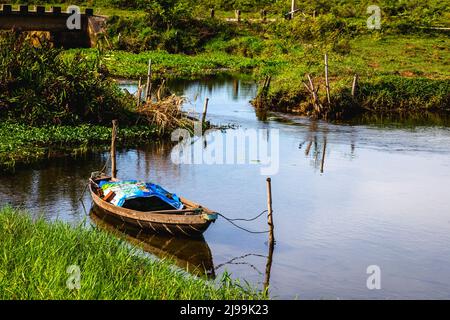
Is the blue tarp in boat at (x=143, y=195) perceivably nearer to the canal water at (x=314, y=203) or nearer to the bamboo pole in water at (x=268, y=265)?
the canal water at (x=314, y=203)

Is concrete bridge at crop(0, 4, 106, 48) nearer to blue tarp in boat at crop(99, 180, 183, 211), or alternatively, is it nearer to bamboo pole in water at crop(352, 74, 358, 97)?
bamboo pole in water at crop(352, 74, 358, 97)

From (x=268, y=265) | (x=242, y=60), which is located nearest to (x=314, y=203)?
(x=268, y=265)

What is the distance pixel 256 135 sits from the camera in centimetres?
3872

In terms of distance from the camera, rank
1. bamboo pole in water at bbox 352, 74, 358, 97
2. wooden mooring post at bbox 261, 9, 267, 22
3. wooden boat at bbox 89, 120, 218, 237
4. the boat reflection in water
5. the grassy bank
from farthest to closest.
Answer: wooden mooring post at bbox 261, 9, 267, 22 < bamboo pole in water at bbox 352, 74, 358, 97 < wooden boat at bbox 89, 120, 218, 237 < the boat reflection in water < the grassy bank

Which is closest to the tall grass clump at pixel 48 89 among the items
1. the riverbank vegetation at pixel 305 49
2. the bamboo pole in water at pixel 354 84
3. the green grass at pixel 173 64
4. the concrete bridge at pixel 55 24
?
the riverbank vegetation at pixel 305 49

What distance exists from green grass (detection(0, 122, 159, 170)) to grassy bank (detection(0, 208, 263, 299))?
11.1 meters

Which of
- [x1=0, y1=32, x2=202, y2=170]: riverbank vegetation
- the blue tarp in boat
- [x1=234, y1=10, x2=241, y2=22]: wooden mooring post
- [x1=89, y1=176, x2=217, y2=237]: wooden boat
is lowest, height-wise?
[x1=89, y1=176, x2=217, y2=237]: wooden boat

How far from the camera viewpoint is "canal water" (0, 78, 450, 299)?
67.5 ft

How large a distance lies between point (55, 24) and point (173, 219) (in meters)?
41.0

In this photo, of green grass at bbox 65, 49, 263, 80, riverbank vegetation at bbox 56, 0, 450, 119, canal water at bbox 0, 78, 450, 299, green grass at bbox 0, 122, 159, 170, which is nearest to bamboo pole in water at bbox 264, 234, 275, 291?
canal water at bbox 0, 78, 450, 299

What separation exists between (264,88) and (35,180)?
21.2 m

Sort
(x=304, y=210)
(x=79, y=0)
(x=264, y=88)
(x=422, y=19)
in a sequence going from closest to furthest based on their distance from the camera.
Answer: (x=304, y=210) < (x=264, y=88) < (x=422, y=19) < (x=79, y=0)

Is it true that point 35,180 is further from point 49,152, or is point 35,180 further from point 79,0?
point 79,0
